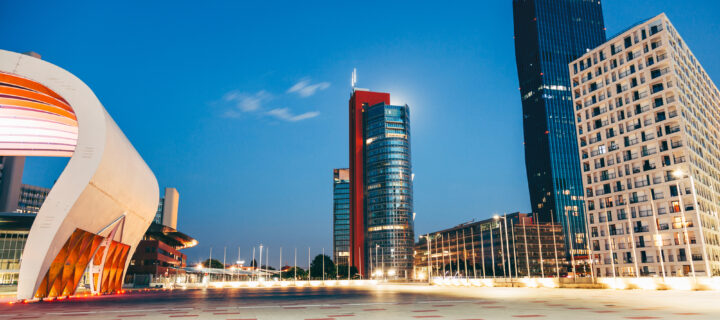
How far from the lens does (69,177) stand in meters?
28.3

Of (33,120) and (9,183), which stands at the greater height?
(9,183)

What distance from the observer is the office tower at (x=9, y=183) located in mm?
127000

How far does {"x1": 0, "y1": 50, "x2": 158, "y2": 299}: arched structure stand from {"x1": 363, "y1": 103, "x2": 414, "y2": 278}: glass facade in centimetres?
14683

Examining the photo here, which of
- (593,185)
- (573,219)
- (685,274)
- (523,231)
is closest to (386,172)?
(523,231)

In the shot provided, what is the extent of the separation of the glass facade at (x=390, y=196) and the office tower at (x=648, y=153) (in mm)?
95742

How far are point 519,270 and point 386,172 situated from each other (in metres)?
62.4

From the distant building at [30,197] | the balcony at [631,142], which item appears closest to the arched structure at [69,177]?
the balcony at [631,142]

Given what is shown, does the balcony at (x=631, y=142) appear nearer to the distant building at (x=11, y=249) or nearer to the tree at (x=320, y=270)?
the tree at (x=320, y=270)

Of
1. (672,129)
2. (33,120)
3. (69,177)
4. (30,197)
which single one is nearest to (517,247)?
(672,129)

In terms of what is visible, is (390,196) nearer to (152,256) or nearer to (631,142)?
(152,256)

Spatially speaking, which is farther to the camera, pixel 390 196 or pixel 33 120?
pixel 390 196

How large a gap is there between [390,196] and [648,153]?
366 ft

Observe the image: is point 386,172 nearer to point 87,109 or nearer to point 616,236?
Result: point 616,236

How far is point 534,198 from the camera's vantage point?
196000mm
